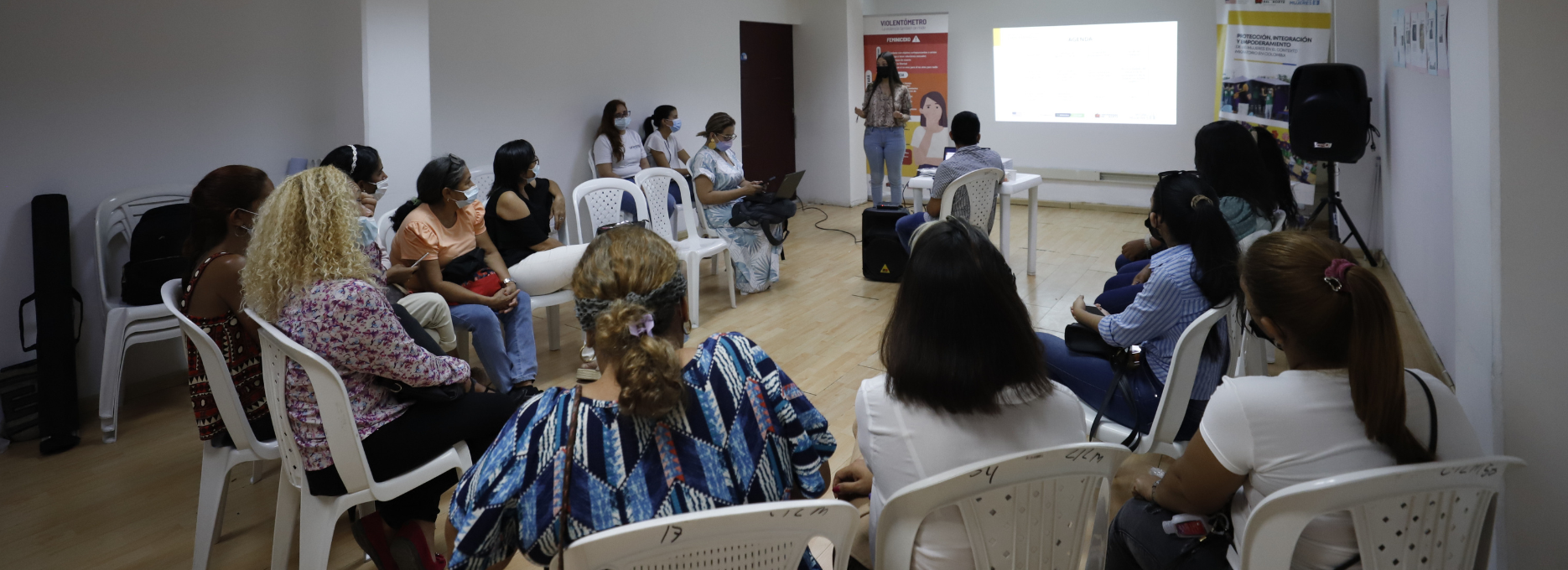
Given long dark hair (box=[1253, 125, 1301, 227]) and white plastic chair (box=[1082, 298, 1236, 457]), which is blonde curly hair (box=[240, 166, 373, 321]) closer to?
white plastic chair (box=[1082, 298, 1236, 457])

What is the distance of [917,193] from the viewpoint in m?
6.18

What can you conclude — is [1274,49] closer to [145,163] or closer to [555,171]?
[555,171]

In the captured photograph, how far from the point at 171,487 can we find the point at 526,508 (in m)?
2.57

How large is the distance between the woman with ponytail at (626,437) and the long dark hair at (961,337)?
9.9 inches

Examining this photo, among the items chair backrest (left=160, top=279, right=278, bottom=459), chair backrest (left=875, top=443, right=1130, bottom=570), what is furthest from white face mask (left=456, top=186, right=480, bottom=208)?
chair backrest (left=875, top=443, right=1130, bottom=570)

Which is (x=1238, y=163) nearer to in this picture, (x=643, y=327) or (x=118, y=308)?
(x=643, y=327)

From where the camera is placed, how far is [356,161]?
372 cm

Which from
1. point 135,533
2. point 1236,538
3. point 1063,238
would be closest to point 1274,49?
point 1063,238

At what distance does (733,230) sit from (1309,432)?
4.48m

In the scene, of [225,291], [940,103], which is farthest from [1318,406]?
[940,103]

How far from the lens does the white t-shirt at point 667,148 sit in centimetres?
740

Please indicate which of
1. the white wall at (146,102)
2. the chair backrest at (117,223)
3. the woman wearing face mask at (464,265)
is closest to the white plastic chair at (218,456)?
the woman wearing face mask at (464,265)

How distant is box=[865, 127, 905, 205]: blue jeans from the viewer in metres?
8.30

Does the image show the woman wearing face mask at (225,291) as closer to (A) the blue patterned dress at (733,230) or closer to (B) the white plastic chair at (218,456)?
(B) the white plastic chair at (218,456)
